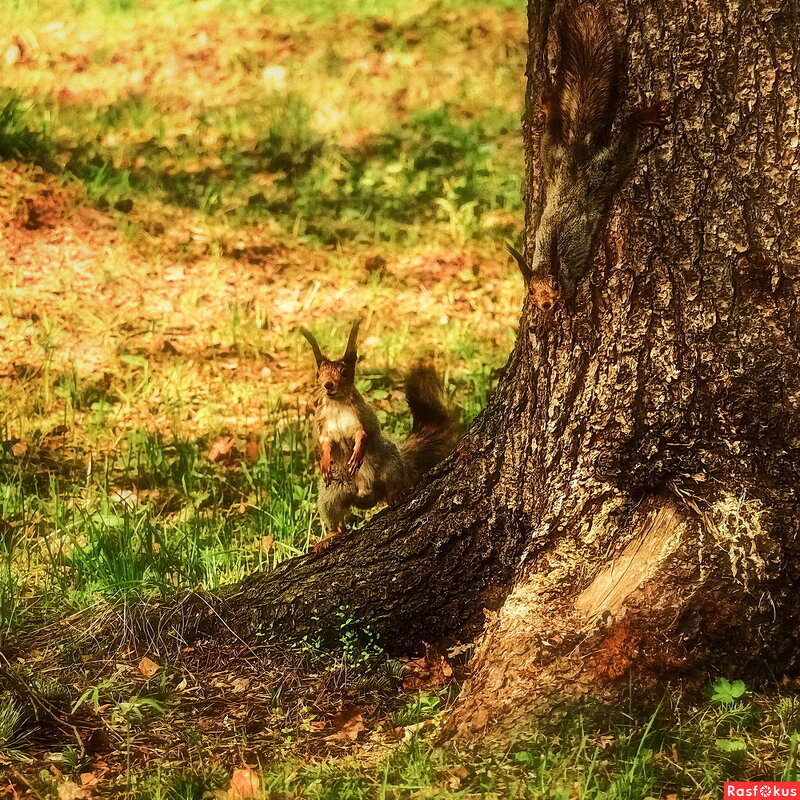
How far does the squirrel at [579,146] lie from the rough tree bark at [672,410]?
4 cm

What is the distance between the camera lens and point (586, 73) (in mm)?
2773

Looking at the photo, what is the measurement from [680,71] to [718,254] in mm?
449

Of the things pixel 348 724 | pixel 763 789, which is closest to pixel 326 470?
pixel 348 724

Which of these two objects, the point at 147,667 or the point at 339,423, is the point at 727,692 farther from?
the point at 147,667

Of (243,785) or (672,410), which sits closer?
(243,785)

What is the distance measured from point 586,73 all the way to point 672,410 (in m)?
0.87

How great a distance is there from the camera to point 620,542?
2.94m

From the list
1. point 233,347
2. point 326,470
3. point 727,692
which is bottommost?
point 727,692

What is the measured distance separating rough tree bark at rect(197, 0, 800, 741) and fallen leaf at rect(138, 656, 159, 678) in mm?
913

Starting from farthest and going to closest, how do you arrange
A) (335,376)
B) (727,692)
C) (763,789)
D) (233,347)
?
(233,347) < (335,376) < (727,692) < (763,789)

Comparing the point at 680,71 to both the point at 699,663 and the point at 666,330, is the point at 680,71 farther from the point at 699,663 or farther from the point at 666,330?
the point at 699,663

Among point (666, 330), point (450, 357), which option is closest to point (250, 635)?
point (666, 330)

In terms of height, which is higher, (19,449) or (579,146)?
(579,146)

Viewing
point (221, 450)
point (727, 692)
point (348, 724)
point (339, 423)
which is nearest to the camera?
point (727, 692)
